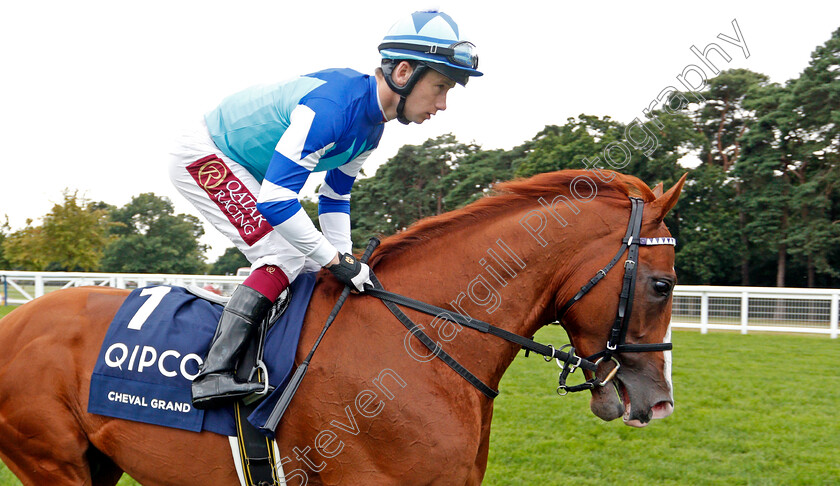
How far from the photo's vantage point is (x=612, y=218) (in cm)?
250

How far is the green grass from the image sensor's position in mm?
4926

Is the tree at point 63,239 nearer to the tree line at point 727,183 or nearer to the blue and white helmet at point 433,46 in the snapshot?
the tree line at point 727,183

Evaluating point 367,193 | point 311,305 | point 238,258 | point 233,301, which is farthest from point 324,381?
point 238,258

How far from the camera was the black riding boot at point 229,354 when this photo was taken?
2.27m

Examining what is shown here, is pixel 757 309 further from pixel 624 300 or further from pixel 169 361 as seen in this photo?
pixel 169 361

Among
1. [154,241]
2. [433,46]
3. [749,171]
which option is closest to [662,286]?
[433,46]

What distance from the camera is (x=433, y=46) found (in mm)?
2441

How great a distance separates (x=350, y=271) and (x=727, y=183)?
32.5 meters

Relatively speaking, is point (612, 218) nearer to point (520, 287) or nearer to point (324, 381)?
point (520, 287)

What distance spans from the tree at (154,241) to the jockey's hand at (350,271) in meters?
56.1

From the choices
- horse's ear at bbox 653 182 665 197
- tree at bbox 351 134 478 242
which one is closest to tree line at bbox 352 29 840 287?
tree at bbox 351 134 478 242

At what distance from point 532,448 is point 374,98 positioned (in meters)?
4.17

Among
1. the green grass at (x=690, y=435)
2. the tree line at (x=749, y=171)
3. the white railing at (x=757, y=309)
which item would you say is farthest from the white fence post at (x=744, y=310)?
the tree line at (x=749, y=171)

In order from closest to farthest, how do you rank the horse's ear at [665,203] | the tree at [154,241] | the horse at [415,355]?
the horse at [415,355] → the horse's ear at [665,203] → the tree at [154,241]
